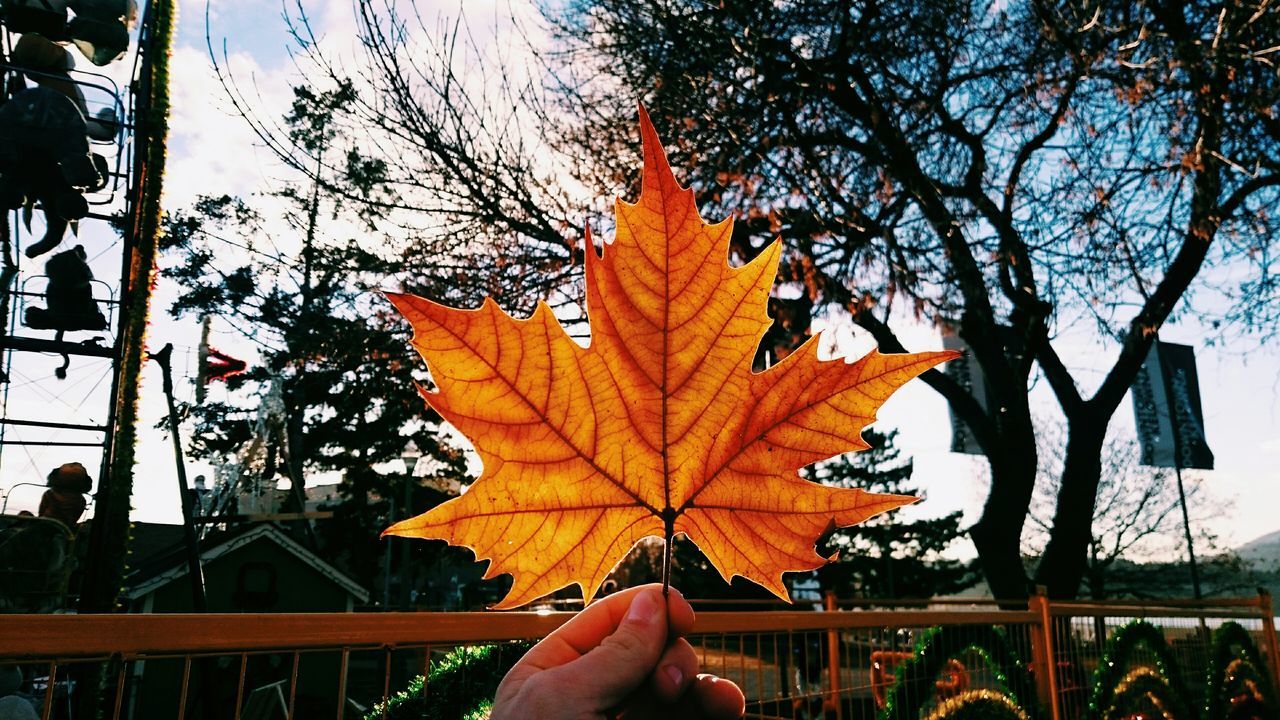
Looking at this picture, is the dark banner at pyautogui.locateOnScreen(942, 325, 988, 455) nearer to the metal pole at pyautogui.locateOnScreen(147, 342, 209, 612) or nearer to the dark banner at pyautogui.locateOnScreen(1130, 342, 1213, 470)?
the dark banner at pyautogui.locateOnScreen(1130, 342, 1213, 470)

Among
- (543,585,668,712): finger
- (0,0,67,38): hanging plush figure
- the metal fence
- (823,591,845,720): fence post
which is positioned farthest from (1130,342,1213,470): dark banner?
(0,0,67,38): hanging plush figure

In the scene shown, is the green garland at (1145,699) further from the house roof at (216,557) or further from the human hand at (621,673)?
the house roof at (216,557)

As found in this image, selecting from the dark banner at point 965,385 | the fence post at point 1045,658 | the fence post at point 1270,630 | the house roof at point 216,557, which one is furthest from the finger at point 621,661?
the house roof at point 216,557

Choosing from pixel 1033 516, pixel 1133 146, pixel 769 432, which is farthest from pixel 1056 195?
pixel 1033 516

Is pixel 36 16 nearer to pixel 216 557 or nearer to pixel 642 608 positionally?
pixel 642 608

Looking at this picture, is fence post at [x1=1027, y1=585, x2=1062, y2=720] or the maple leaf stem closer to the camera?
the maple leaf stem

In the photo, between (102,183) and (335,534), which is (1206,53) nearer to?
(102,183)

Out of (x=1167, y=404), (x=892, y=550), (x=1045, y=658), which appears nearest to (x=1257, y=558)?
(x=892, y=550)
